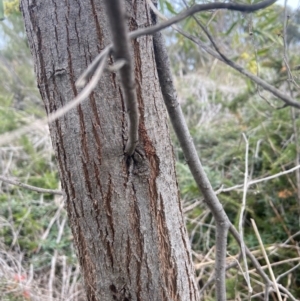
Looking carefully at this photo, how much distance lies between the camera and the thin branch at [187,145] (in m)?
0.63

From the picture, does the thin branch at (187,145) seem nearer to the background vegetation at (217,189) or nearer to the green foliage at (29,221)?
the background vegetation at (217,189)

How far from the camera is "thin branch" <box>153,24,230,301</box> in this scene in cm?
63

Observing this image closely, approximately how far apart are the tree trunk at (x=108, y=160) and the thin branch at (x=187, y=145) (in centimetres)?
2

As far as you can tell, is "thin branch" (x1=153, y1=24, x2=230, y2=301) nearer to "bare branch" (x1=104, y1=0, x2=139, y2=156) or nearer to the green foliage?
"bare branch" (x1=104, y1=0, x2=139, y2=156)

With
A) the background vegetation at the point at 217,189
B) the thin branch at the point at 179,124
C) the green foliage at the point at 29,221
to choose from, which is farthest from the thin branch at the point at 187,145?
the green foliage at the point at 29,221

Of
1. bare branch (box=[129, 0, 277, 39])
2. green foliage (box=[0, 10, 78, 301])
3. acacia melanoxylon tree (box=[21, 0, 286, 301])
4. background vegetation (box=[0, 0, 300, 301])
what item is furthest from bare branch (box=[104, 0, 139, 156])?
green foliage (box=[0, 10, 78, 301])

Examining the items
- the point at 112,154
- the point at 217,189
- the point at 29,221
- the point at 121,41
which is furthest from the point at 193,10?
the point at 29,221

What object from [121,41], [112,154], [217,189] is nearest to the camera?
[121,41]

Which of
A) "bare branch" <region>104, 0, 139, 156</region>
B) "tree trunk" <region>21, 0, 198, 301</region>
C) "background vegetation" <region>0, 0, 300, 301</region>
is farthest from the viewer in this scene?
"background vegetation" <region>0, 0, 300, 301</region>

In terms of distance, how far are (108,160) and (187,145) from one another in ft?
0.52

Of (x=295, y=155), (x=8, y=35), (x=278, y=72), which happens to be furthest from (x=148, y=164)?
(x=8, y=35)

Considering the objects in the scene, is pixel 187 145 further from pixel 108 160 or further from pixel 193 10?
pixel 193 10

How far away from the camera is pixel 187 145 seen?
0.67m

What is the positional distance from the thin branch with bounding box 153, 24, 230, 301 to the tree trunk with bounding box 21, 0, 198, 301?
0.02 metres
